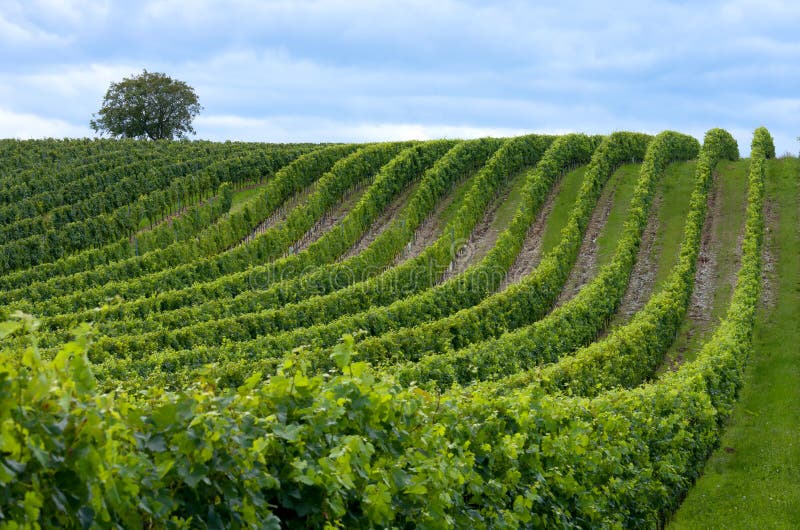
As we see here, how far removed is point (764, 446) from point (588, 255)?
26.6m

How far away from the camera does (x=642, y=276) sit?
153ft

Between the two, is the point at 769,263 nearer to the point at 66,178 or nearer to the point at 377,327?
the point at 377,327

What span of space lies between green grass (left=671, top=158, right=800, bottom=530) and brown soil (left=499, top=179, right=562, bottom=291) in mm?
14514

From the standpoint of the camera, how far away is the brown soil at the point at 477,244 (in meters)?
51.8

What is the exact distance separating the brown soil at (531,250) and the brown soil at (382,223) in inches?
451

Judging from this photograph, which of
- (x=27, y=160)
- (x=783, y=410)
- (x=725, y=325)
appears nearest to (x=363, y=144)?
(x=27, y=160)

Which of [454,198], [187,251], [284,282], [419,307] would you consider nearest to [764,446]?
[419,307]

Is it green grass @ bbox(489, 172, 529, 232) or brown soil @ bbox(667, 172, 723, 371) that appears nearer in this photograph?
brown soil @ bbox(667, 172, 723, 371)

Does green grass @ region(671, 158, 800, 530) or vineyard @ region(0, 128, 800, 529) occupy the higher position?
vineyard @ region(0, 128, 800, 529)

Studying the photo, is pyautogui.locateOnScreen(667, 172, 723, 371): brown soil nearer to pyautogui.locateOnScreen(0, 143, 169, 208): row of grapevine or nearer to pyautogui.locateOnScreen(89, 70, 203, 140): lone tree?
pyautogui.locateOnScreen(0, 143, 169, 208): row of grapevine

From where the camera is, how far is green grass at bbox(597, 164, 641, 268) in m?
50.8

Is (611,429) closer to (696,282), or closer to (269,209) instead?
(696,282)

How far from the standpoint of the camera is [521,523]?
11242 mm

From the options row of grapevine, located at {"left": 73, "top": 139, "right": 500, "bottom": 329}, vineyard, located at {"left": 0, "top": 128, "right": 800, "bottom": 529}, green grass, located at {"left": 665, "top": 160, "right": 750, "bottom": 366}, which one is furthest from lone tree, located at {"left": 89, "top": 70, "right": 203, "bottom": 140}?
green grass, located at {"left": 665, "top": 160, "right": 750, "bottom": 366}
